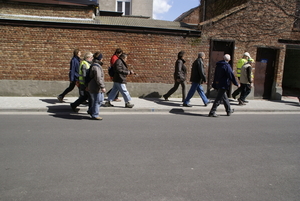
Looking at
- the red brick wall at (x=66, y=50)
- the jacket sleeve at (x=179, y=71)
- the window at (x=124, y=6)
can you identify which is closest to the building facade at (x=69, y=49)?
the red brick wall at (x=66, y=50)

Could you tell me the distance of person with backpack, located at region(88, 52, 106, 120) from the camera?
277 inches

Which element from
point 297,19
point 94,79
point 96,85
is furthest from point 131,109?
point 297,19

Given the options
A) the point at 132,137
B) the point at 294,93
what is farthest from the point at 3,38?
the point at 294,93

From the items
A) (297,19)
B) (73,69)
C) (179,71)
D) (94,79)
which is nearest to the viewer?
(94,79)

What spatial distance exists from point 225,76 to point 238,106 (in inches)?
93.5

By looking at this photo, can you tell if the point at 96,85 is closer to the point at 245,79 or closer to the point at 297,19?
the point at 245,79

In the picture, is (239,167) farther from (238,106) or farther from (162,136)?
(238,106)

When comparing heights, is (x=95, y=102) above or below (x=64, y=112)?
above

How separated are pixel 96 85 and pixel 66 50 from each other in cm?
409

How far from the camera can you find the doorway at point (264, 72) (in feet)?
39.5

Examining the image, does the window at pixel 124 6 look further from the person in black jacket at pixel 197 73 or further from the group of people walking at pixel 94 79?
the group of people walking at pixel 94 79

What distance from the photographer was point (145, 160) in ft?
14.6

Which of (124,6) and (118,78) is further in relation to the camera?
(124,6)

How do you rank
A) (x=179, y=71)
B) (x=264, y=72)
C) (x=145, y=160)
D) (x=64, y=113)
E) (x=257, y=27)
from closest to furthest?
(x=145, y=160) < (x=64, y=113) < (x=179, y=71) < (x=257, y=27) < (x=264, y=72)
